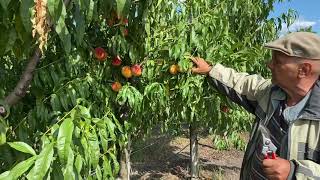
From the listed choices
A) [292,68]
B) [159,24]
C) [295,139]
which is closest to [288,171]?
[295,139]

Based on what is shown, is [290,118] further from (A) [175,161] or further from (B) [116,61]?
(A) [175,161]

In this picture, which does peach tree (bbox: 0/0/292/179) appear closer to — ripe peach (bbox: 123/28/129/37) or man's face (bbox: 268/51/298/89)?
ripe peach (bbox: 123/28/129/37)

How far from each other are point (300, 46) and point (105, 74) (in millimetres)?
1088

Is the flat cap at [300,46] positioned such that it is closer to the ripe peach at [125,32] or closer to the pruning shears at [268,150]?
the pruning shears at [268,150]

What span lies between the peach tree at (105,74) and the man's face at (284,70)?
55cm

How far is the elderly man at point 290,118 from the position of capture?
1599 millimetres

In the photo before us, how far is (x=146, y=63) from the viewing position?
237 cm

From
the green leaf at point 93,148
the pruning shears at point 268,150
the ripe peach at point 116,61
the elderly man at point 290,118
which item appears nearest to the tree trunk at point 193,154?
the ripe peach at point 116,61

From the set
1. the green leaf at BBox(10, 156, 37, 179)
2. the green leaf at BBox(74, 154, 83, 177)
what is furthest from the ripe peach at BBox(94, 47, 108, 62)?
the green leaf at BBox(10, 156, 37, 179)

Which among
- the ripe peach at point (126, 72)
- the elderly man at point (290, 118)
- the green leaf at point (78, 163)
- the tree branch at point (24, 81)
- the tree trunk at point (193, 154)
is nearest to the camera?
A: the green leaf at point (78, 163)

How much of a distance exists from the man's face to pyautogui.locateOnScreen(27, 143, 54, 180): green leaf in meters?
0.99

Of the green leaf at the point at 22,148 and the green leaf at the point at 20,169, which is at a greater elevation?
the green leaf at the point at 22,148

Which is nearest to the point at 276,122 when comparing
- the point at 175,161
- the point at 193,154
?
the point at 193,154

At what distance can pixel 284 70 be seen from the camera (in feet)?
5.69
